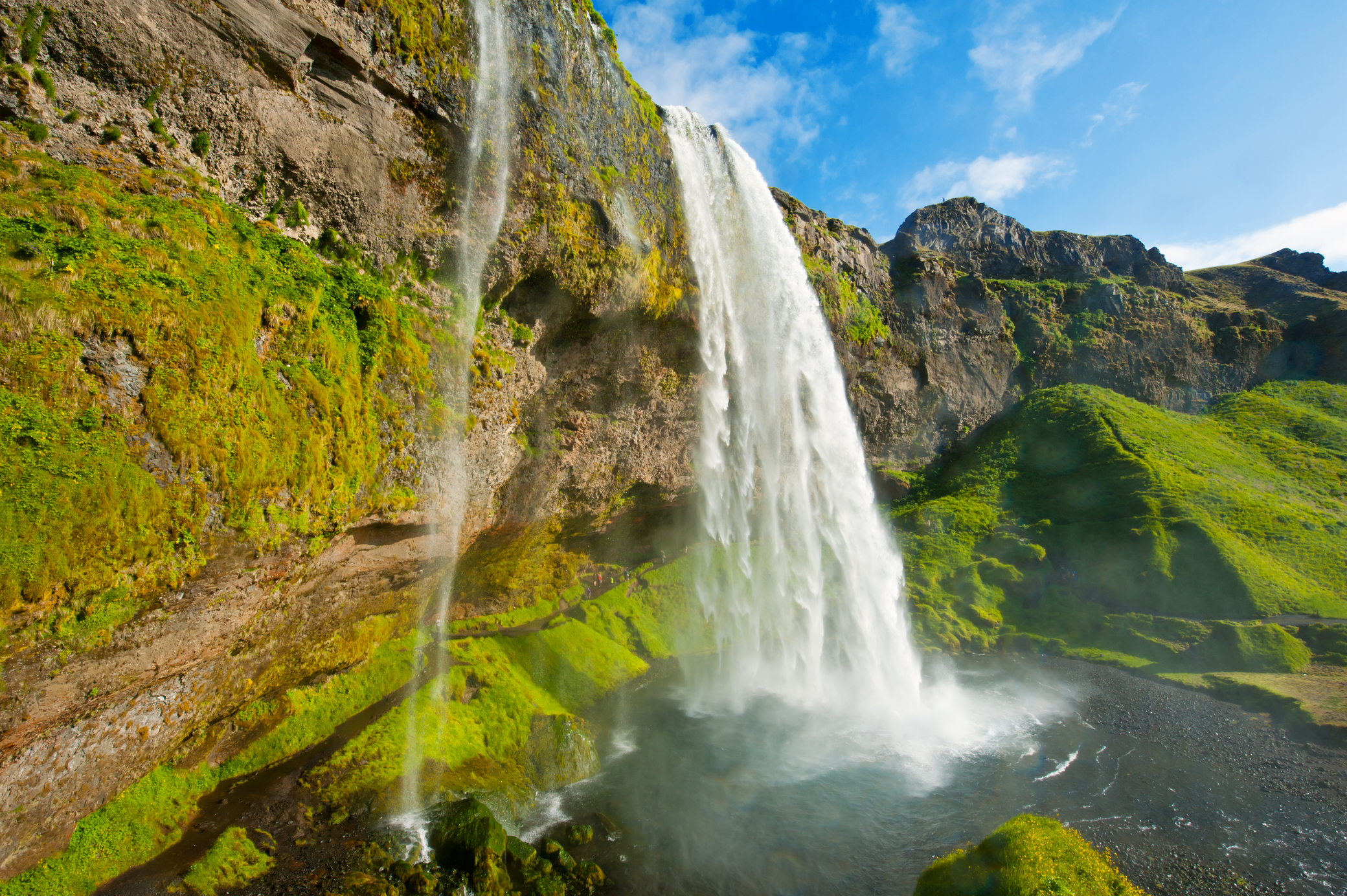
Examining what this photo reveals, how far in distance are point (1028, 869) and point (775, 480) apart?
1640cm

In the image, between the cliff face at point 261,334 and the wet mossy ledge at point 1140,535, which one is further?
the wet mossy ledge at point 1140,535

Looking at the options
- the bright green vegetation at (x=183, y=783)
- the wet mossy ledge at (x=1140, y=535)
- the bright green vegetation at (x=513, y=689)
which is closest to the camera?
the bright green vegetation at (x=183, y=783)

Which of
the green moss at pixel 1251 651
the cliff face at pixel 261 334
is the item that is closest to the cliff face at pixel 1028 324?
the green moss at pixel 1251 651

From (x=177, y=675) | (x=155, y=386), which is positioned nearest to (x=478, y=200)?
(x=155, y=386)

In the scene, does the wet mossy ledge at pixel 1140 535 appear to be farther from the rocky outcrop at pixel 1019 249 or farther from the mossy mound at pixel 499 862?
the mossy mound at pixel 499 862

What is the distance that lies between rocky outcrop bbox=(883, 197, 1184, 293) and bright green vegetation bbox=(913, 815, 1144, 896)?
4799cm

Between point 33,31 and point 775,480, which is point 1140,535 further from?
point 33,31

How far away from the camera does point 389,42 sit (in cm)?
1207

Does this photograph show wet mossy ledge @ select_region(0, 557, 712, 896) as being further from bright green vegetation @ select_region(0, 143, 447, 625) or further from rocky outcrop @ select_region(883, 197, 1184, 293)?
rocky outcrop @ select_region(883, 197, 1184, 293)

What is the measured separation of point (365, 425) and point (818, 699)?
647 inches

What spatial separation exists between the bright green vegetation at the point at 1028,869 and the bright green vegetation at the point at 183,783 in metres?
11.1

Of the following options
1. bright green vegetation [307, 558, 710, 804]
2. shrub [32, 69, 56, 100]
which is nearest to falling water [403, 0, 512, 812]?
bright green vegetation [307, 558, 710, 804]

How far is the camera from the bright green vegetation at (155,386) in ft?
21.7

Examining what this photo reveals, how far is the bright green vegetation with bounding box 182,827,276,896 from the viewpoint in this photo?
339 inches
